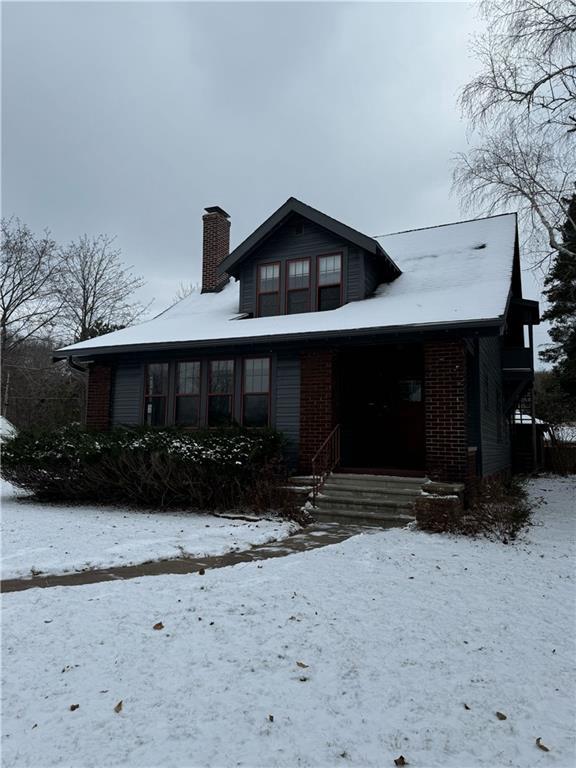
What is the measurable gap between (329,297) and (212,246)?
19.2ft

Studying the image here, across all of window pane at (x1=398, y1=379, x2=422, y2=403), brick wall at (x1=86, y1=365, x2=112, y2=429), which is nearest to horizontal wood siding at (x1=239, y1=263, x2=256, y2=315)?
brick wall at (x1=86, y1=365, x2=112, y2=429)

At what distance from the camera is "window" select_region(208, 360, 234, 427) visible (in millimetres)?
11828

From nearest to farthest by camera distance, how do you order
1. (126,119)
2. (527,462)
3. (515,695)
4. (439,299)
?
(515,695), (439,299), (126,119), (527,462)

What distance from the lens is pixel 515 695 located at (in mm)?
3105

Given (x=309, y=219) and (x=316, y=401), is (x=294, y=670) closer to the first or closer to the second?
(x=316, y=401)

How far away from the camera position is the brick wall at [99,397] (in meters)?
13.1

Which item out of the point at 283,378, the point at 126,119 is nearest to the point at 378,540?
the point at 283,378

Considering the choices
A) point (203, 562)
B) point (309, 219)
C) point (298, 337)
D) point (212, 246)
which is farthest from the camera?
point (212, 246)

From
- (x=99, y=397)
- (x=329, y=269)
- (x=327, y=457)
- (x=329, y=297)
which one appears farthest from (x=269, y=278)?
(x=99, y=397)

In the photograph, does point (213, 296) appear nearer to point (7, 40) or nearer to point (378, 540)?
point (7, 40)

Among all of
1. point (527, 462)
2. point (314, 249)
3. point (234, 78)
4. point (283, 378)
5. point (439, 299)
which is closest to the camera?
point (439, 299)

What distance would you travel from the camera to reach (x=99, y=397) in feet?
43.5

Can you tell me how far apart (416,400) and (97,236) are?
2502 centimetres

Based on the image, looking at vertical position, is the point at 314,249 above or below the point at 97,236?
below
